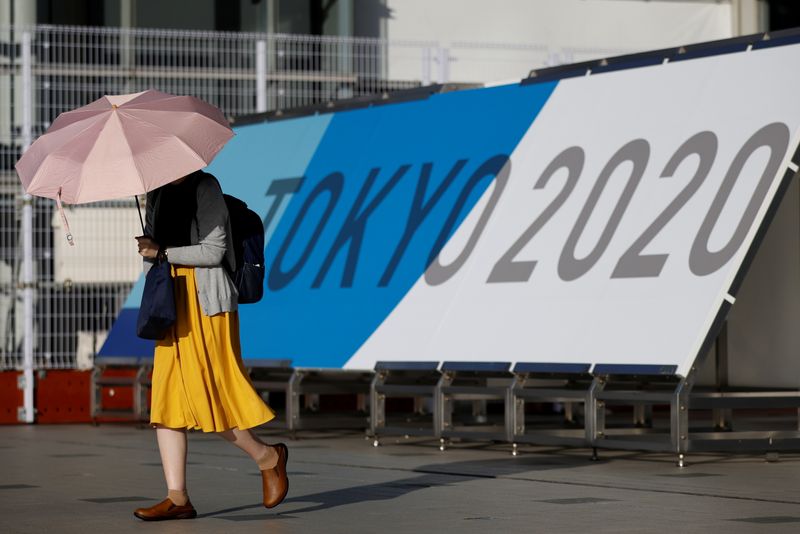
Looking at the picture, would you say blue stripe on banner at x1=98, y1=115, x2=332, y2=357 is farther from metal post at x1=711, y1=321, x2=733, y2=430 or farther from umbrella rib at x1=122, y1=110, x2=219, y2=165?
umbrella rib at x1=122, y1=110, x2=219, y2=165

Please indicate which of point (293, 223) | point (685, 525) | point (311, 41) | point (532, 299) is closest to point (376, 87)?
point (311, 41)

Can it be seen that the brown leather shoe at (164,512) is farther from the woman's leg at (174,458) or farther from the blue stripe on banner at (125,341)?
the blue stripe on banner at (125,341)

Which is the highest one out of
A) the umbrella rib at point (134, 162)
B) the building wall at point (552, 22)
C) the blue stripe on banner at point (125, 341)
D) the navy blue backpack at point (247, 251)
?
the building wall at point (552, 22)

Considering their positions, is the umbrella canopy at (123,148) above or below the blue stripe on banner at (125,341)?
above

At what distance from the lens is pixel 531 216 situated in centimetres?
1245

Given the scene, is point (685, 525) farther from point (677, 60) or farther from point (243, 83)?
point (243, 83)

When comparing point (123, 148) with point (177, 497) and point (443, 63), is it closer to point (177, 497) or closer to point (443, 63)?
point (177, 497)

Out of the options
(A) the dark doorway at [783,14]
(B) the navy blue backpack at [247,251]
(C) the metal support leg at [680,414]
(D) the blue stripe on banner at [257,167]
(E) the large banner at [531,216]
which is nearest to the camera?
(B) the navy blue backpack at [247,251]

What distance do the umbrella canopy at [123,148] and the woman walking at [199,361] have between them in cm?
32

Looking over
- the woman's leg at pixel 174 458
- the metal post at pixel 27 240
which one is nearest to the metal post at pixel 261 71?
the metal post at pixel 27 240

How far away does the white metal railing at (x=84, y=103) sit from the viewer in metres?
16.9

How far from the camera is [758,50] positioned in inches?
451

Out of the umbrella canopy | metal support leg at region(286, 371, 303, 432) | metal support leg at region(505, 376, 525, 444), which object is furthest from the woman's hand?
metal support leg at region(286, 371, 303, 432)

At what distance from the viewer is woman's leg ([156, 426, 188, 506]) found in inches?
318
